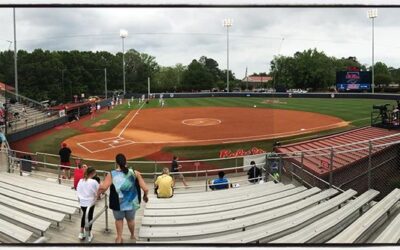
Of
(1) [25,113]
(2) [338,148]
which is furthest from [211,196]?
(1) [25,113]

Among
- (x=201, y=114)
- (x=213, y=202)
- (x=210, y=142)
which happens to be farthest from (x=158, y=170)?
(x=201, y=114)

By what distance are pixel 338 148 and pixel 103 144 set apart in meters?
7.06

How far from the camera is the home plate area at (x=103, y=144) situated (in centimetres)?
1181

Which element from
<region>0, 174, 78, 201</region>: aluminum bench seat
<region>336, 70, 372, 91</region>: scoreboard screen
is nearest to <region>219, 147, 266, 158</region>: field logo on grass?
<region>336, 70, 372, 91</region>: scoreboard screen

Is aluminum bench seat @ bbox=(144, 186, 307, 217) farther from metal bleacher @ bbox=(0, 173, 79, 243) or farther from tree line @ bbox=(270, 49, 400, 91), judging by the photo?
tree line @ bbox=(270, 49, 400, 91)

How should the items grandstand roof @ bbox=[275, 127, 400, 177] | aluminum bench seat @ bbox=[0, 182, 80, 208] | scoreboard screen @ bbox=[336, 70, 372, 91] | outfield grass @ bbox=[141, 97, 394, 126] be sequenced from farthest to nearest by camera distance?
1. outfield grass @ bbox=[141, 97, 394, 126]
2. scoreboard screen @ bbox=[336, 70, 372, 91]
3. grandstand roof @ bbox=[275, 127, 400, 177]
4. aluminum bench seat @ bbox=[0, 182, 80, 208]

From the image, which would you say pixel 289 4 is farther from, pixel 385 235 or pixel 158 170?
pixel 158 170

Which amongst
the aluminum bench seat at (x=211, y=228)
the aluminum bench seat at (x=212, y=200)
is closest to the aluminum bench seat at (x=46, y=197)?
the aluminum bench seat at (x=212, y=200)

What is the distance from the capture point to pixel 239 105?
89.1 ft

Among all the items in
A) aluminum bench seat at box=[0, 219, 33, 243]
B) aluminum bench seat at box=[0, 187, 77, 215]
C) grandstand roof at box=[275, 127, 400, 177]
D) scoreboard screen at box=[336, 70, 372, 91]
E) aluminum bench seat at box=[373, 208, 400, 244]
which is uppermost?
scoreboard screen at box=[336, 70, 372, 91]

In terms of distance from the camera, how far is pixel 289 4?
5.99 metres

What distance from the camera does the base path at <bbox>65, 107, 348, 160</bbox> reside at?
40.2 ft

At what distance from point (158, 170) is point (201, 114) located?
12.3 m

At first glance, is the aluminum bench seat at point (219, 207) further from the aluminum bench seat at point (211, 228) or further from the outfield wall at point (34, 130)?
the outfield wall at point (34, 130)
